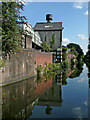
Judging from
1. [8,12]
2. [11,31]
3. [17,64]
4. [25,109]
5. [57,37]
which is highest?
[57,37]

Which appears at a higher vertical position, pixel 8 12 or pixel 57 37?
pixel 57 37

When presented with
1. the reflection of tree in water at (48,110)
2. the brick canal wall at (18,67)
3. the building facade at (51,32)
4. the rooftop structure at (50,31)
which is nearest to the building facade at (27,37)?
the brick canal wall at (18,67)

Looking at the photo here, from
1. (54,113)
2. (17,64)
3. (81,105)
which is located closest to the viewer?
(54,113)

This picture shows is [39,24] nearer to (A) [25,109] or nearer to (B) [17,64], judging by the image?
(B) [17,64]

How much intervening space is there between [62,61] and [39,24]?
18.9 metres

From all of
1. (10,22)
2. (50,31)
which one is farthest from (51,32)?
(10,22)

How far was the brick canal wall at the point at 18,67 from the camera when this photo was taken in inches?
506

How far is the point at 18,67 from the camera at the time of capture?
15.5 m

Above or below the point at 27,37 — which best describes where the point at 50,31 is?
above

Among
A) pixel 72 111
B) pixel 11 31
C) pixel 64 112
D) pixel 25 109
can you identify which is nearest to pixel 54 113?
pixel 64 112

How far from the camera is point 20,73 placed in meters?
15.8

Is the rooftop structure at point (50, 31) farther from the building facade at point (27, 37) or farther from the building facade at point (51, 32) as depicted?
the building facade at point (27, 37)

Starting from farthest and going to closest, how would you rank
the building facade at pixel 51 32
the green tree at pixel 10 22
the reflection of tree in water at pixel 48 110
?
1. the building facade at pixel 51 32
2. the green tree at pixel 10 22
3. the reflection of tree in water at pixel 48 110

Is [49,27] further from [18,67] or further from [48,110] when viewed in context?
[48,110]
